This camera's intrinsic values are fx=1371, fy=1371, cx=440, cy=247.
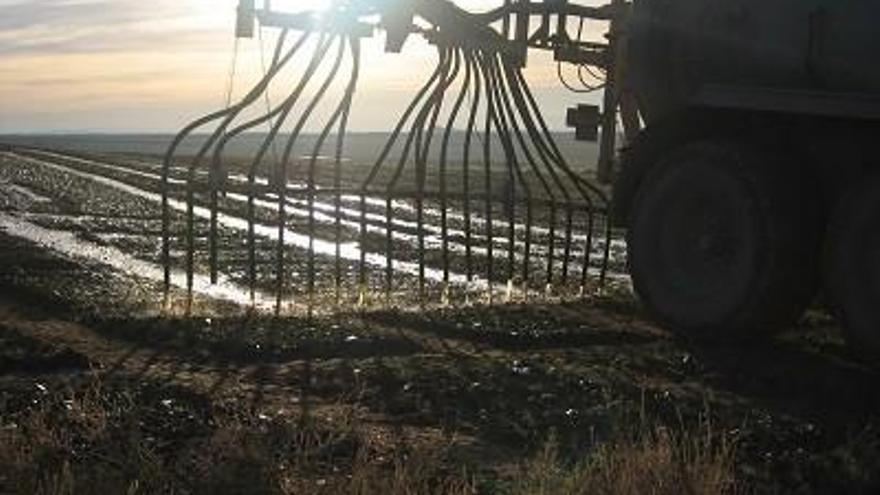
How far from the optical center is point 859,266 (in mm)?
6855

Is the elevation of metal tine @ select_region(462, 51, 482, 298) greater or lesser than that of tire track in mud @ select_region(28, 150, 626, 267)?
greater

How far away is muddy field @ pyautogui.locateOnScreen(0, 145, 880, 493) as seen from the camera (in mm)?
4828

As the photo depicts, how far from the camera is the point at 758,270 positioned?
293 inches

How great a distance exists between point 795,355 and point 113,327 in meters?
4.05

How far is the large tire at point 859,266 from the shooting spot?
267 inches

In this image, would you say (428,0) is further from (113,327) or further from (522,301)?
(113,327)

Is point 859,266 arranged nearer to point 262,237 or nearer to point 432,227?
point 262,237

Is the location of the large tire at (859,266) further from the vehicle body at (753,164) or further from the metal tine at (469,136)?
the metal tine at (469,136)

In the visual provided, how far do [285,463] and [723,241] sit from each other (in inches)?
147

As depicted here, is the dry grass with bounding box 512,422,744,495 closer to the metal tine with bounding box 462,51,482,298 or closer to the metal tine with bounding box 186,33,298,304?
the metal tine with bounding box 186,33,298,304

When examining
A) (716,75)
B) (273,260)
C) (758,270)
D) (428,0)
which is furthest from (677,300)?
(273,260)

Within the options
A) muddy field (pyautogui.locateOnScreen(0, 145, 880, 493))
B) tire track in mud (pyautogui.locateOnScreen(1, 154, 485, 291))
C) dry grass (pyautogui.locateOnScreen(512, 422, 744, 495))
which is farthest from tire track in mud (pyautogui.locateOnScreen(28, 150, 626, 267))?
dry grass (pyautogui.locateOnScreen(512, 422, 744, 495))

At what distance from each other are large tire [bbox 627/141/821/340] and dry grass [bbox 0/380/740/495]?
6.73 ft

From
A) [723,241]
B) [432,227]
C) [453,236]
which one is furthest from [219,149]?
[432,227]
